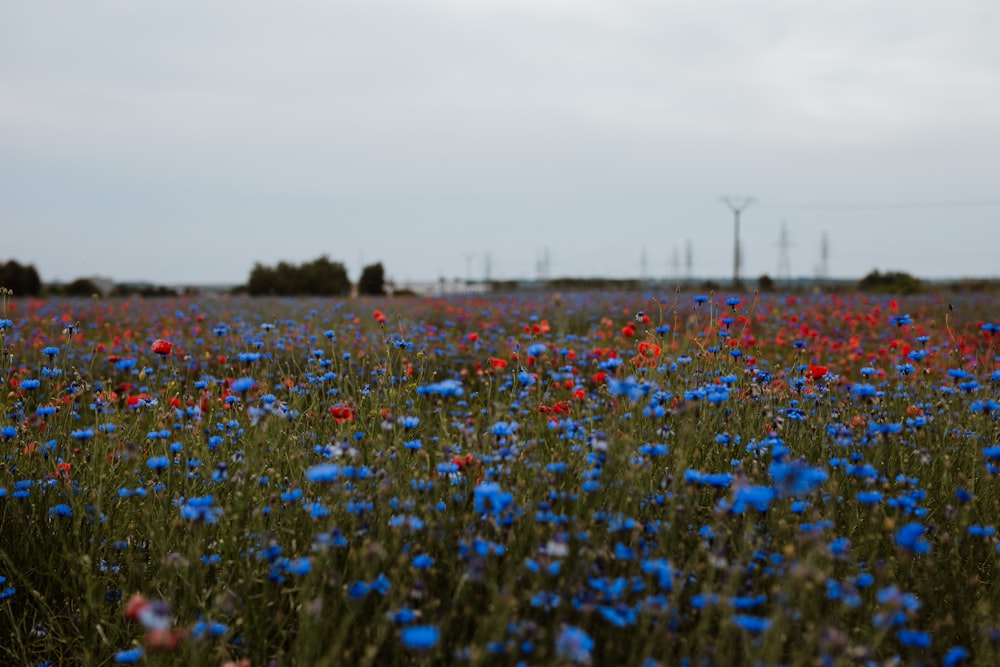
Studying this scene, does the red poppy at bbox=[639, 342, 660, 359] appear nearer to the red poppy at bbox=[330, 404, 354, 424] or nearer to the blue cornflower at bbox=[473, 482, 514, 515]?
the red poppy at bbox=[330, 404, 354, 424]

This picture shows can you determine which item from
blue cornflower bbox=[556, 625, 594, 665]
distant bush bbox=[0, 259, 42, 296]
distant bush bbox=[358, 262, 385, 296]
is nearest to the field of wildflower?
blue cornflower bbox=[556, 625, 594, 665]

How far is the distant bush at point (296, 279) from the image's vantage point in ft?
123

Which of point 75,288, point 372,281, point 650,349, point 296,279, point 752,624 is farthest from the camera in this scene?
point 296,279

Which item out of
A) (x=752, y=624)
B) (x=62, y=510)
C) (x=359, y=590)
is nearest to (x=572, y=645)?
(x=752, y=624)

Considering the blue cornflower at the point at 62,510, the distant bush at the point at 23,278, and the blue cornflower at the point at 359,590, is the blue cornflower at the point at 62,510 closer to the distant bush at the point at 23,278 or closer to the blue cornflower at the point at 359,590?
the blue cornflower at the point at 359,590

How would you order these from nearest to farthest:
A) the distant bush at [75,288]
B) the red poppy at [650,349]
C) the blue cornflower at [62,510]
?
the blue cornflower at [62,510], the red poppy at [650,349], the distant bush at [75,288]

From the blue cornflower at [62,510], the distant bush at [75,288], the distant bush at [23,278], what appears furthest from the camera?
the distant bush at [23,278]

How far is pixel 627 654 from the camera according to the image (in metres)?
2.18

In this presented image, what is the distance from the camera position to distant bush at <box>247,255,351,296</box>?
37.6 metres

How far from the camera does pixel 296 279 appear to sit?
38.4 metres

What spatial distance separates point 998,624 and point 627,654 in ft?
4.29

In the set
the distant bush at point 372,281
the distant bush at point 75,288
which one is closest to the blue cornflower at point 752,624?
the distant bush at point 372,281

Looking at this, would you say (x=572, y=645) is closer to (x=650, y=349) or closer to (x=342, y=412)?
Answer: (x=342, y=412)

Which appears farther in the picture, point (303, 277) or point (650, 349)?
point (303, 277)
